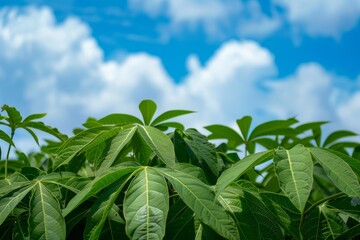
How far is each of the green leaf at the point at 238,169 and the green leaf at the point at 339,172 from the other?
0.10m

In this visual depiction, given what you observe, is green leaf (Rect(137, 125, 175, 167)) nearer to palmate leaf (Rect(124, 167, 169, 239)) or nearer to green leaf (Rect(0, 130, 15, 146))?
palmate leaf (Rect(124, 167, 169, 239))

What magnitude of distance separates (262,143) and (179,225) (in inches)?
41.1

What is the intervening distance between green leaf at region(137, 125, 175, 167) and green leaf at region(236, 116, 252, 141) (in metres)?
0.73

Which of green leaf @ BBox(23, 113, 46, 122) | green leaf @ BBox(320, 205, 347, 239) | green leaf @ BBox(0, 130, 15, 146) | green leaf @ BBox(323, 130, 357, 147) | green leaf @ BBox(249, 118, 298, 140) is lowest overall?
green leaf @ BBox(320, 205, 347, 239)

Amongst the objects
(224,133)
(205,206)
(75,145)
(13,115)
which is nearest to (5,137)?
(13,115)

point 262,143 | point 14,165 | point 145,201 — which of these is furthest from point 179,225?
point 14,165

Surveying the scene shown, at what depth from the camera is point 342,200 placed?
127 cm

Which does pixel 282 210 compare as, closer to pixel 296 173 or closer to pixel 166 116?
pixel 296 173

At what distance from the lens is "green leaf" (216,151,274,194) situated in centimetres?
100

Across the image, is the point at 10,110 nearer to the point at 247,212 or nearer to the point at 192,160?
the point at 192,160

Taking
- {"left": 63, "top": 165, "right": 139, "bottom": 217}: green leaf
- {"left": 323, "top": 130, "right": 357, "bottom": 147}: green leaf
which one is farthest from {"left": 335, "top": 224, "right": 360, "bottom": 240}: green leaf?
{"left": 323, "top": 130, "right": 357, "bottom": 147}: green leaf

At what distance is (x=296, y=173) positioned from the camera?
1.04 meters

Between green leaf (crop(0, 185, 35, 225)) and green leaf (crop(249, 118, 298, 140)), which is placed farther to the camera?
green leaf (crop(249, 118, 298, 140))

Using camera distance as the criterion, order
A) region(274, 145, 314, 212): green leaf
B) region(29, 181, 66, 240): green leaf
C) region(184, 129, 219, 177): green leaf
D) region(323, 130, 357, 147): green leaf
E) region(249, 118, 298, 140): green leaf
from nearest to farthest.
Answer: region(274, 145, 314, 212): green leaf < region(29, 181, 66, 240): green leaf < region(184, 129, 219, 177): green leaf < region(249, 118, 298, 140): green leaf < region(323, 130, 357, 147): green leaf
